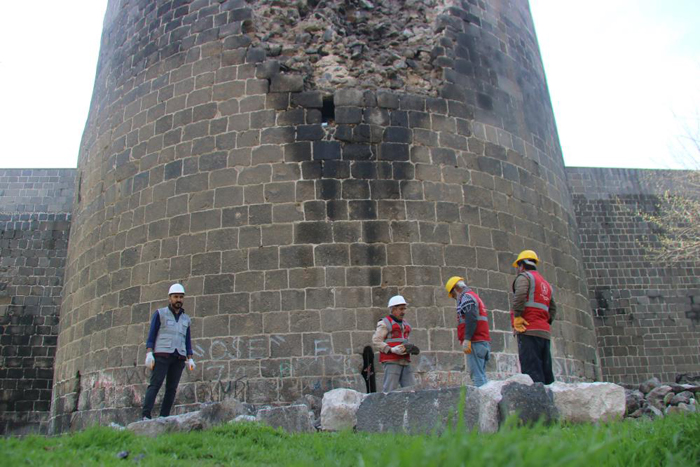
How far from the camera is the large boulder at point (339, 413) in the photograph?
5.19 m

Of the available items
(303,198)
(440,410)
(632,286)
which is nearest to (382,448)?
(440,410)

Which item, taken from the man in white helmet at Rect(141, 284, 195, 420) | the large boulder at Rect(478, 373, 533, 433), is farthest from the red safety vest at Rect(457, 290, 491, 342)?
the man in white helmet at Rect(141, 284, 195, 420)

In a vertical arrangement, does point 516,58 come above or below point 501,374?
above

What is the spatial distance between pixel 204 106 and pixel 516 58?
5149mm

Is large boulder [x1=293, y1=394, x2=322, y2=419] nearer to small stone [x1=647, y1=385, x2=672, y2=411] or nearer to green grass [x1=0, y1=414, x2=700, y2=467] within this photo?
green grass [x1=0, y1=414, x2=700, y2=467]

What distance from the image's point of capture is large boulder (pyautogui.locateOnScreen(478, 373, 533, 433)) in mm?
4609

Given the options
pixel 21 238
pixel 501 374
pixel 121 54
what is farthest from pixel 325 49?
pixel 21 238

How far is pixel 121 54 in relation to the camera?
33.6ft

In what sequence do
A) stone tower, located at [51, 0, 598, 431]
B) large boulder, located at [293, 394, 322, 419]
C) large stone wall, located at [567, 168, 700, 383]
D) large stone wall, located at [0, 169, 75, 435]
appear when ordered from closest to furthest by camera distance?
large boulder, located at [293, 394, 322, 419] < stone tower, located at [51, 0, 598, 431] < large stone wall, located at [0, 169, 75, 435] < large stone wall, located at [567, 168, 700, 383]

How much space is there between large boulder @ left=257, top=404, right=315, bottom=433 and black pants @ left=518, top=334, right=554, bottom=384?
2368 mm

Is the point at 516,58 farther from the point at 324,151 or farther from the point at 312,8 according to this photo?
the point at 324,151

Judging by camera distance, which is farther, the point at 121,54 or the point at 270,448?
the point at 121,54

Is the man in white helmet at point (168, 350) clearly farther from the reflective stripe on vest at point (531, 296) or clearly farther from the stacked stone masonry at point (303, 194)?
the reflective stripe on vest at point (531, 296)

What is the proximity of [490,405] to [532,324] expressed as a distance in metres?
1.85
